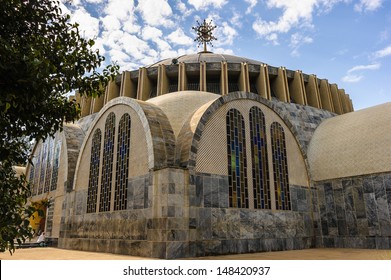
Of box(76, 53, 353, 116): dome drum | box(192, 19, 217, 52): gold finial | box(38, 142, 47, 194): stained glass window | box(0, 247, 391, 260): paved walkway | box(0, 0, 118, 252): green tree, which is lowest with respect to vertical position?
box(0, 247, 391, 260): paved walkway

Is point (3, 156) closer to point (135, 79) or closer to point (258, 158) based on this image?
point (258, 158)

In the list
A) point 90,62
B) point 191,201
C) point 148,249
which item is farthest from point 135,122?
point 90,62

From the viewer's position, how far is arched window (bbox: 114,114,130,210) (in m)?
→ 13.8

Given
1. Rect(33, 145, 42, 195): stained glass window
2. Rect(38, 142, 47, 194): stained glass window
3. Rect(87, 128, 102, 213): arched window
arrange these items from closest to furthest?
1. Rect(87, 128, 102, 213): arched window
2. Rect(38, 142, 47, 194): stained glass window
3. Rect(33, 145, 42, 195): stained glass window

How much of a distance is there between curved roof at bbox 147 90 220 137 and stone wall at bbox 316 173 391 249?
25.6ft

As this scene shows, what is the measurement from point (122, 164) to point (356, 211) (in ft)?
37.0

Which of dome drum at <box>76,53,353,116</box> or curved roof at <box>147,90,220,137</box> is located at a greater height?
dome drum at <box>76,53,353,116</box>

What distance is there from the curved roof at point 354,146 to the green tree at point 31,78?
1397cm

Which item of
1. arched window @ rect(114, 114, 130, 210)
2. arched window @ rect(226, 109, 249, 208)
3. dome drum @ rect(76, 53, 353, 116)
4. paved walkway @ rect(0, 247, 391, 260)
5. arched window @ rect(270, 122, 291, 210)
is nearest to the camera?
paved walkway @ rect(0, 247, 391, 260)

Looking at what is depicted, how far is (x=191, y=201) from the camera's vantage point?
1197 cm

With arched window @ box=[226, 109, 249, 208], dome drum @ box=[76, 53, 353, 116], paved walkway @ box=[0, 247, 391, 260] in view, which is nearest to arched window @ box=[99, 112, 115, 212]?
paved walkway @ box=[0, 247, 391, 260]

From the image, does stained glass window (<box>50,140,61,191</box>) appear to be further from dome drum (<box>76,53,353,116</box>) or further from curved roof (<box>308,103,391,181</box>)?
curved roof (<box>308,103,391,181</box>)

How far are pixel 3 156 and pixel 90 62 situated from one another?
6.95ft

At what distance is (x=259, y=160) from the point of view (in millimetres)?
14812
